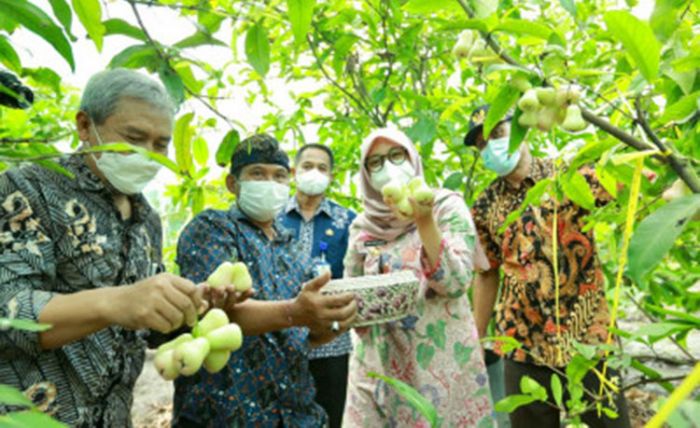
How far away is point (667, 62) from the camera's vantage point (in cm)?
82

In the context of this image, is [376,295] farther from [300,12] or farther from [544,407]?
[544,407]

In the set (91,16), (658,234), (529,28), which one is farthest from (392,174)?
(658,234)

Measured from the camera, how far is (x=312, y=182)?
9.09 feet

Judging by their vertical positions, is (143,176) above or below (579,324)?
above

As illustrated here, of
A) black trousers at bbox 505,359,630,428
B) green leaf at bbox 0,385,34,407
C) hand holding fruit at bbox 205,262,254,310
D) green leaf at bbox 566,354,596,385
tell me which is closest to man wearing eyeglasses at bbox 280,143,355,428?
black trousers at bbox 505,359,630,428

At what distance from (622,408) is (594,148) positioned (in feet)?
4.83

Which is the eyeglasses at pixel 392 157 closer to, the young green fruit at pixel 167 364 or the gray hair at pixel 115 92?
the gray hair at pixel 115 92

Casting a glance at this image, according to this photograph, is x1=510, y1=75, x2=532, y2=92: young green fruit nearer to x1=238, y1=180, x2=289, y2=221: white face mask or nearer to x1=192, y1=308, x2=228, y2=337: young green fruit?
x1=192, y1=308, x2=228, y2=337: young green fruit

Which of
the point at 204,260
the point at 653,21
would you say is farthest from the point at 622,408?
the point at 653,21

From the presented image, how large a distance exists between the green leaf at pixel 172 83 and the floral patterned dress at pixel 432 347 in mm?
1005

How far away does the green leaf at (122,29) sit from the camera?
98 cm

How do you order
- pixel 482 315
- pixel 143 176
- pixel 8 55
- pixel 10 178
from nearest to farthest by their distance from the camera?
pixel 8 55
pixel 10 178
pixel 143 176
pixel 482 315

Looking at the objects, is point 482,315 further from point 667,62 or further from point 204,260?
point 667,62

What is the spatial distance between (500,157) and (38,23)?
160cm
